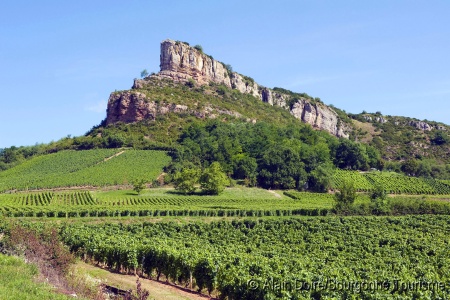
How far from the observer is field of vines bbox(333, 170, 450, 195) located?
95650mm

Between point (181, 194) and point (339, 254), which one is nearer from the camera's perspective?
point (339, 254)

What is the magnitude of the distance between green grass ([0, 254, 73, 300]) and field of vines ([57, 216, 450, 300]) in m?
10.3

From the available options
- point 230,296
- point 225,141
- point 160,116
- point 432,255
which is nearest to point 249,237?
point 432,255

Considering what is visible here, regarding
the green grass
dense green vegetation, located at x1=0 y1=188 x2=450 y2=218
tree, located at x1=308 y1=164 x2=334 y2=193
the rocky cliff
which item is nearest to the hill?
tree, located at x1=308 y1=164 x2=334 y2=193

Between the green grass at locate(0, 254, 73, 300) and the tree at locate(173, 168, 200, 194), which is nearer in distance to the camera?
the green grass at locate(0, 254, 73, 300)

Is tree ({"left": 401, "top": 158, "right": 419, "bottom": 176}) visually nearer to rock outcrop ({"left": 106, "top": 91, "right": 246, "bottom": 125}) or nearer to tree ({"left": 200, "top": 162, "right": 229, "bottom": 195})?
tree ({"left": 200, "top": 162, "right": 229, "bottom": 195})

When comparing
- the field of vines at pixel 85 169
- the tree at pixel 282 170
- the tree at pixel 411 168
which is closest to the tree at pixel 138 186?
the field of vines at pixel 85 169

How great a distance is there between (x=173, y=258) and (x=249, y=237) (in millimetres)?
19820

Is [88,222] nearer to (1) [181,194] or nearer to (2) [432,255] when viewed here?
(1) [181,194]

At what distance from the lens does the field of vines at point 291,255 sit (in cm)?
2436

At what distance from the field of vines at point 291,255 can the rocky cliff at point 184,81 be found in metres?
86.0

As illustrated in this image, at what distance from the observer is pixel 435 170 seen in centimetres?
12588

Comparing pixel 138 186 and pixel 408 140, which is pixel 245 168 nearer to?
pixel 138 186

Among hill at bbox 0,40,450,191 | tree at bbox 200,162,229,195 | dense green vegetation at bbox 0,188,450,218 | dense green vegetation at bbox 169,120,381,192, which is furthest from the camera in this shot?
hill at bbox 0,40,450,191
